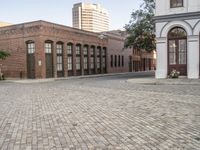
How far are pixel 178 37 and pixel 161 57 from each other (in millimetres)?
2212

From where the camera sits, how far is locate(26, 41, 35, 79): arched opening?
3219 centimetres

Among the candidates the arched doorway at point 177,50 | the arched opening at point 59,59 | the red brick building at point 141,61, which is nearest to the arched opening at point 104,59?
the arched opening at point 59,59

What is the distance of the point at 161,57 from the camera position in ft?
83.1

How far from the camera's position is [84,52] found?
130 feet

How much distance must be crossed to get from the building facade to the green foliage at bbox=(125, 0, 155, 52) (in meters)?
7.15

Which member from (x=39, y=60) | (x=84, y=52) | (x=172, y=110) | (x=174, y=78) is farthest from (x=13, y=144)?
(x=84, y=52)

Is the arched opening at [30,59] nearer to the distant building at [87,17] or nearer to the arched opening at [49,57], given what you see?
the arched opening at [49,57]

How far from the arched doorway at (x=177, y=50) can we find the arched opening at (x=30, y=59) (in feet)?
49.5

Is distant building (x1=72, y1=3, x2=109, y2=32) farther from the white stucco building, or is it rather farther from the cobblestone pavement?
the cobblestone pavement

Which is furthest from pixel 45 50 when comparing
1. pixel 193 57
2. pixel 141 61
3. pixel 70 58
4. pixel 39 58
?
pixel 141 61

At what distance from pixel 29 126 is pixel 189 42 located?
64.4 ft

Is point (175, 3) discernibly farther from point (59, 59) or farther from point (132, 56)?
point (132, 56)

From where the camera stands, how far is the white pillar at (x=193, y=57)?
23.7 metres

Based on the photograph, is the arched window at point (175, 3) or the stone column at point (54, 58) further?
the stone column at point (54, 58)
